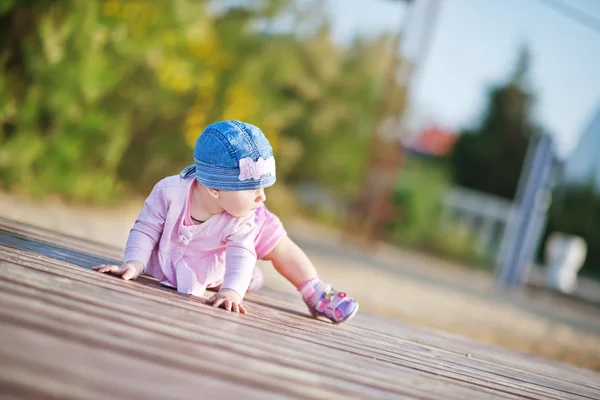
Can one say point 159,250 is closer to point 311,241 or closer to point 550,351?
point 550,351

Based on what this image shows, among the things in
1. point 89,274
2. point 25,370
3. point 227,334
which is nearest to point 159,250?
point 89,274

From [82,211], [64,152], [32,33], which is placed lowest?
[82,211]

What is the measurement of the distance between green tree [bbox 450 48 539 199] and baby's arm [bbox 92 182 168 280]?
16.2m

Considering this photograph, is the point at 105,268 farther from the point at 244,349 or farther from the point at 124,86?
the point at 124,86

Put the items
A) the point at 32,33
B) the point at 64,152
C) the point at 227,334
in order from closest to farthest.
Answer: the point at 227,334 < the point at 32,33 < the point at 64,152

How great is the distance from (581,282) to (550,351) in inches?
294

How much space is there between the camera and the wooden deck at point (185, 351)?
113 centimetres

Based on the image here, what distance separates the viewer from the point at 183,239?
2.41m

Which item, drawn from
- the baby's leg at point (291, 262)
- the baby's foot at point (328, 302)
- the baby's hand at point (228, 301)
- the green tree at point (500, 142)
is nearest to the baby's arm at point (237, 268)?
the baby's hand at point (228, 301)

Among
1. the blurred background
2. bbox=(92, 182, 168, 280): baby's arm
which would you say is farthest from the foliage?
bbox=(92, 182, 168, 280): baby's arm

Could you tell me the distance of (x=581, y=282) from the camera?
42.2 feet

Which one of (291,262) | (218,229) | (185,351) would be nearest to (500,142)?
(291,262)

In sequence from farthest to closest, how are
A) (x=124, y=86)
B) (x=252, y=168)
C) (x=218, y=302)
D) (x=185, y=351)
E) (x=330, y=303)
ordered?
(x=124, y=86) → (x=330, y=303) → (x=252, y=168) → (x=218, y=302) → (x=185, y=351)

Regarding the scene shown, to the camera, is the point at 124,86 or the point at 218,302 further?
the point at 124,86
